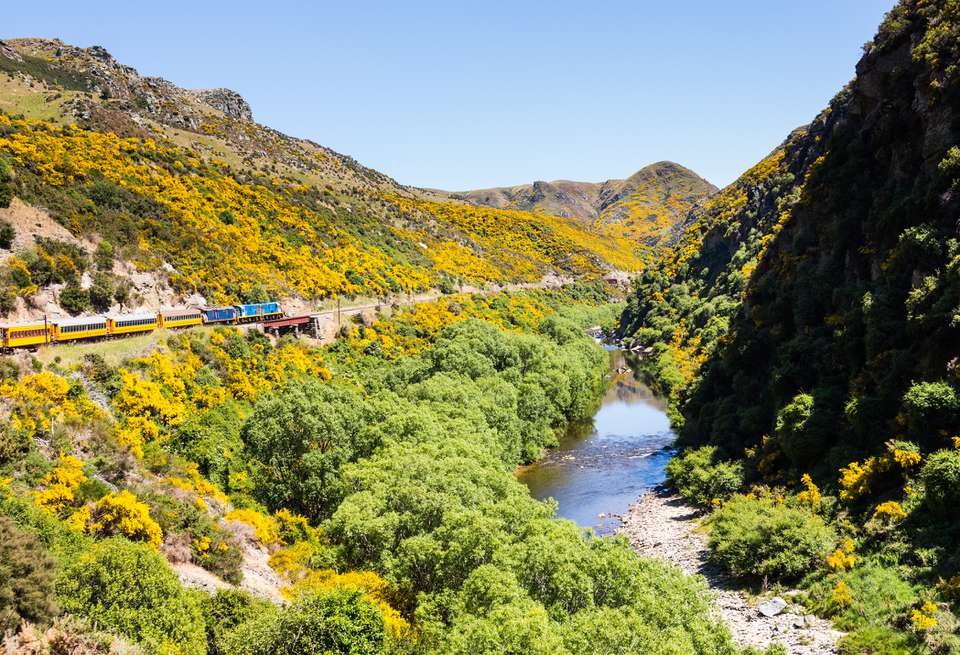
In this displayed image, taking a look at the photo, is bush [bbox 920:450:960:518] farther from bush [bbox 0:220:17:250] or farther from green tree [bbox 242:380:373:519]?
bush [bbox 0:220:17:250]

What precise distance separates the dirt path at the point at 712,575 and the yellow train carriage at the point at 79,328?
116ft

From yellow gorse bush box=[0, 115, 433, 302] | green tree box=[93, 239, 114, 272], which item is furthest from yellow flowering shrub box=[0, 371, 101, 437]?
yellow gorse bush box=[0, 115, 433, 302]

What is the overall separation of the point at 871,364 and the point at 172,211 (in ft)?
208

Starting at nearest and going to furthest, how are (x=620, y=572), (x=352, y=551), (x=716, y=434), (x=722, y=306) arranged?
(x=620, y=572) < (x=352, y=551) < (x=716, y=434) < (x=722, y=306)

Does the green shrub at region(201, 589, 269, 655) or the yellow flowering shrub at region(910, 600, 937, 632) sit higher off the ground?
the green shrub at region(201, 589, 269, 655)

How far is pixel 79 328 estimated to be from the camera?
39.4m

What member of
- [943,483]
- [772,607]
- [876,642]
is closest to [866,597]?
[876,642]

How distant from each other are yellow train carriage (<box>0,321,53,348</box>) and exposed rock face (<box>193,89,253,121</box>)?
132163mm

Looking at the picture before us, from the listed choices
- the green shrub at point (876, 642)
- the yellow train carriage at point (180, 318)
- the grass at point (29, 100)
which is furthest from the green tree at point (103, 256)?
the green shrub at point (876, 642)

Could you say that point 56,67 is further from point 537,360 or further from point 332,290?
point 537,360

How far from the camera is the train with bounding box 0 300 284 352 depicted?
1379 inches

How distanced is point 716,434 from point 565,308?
84.4m

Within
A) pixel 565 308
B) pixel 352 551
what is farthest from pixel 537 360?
pixel 565 308

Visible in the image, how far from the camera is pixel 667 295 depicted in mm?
127062
